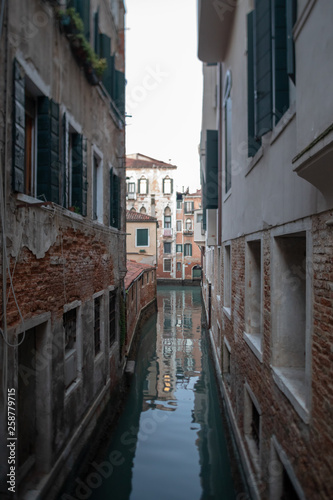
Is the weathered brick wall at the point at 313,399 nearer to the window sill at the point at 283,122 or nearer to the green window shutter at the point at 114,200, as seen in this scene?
the window sill at the point at 283,122

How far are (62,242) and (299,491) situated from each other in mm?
3478

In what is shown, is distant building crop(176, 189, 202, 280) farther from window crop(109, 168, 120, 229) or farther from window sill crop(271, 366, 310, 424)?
window sill crop(271, 366, 310, 424)

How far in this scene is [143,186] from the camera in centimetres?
3494

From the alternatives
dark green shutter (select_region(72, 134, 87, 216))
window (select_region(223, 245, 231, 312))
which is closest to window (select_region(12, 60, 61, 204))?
dark green shutter (select_region(72, 134, 87, 216))

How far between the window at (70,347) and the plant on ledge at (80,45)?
346 centimetres

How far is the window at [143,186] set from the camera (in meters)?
34.9

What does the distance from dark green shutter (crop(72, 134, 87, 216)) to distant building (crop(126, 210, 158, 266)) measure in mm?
19790

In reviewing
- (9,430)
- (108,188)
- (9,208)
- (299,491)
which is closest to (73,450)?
(9,430)

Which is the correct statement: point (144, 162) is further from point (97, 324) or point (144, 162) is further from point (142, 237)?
point (97, 324)

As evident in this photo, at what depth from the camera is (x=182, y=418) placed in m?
7.30

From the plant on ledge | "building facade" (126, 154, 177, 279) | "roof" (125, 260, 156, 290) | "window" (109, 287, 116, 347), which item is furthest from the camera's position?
"building facade" (126, 154, 177, 279)

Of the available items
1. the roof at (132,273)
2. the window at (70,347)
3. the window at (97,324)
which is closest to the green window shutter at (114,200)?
the window at (97,324)

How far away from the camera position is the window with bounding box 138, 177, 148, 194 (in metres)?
34.9

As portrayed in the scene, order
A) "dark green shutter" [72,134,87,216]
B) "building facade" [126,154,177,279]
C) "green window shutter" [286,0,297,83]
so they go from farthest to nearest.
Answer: "building facade" [126,154,177,279] < "dark green shutter" [72,134,87,216] < "green window shutter" [286,0,297,83]
